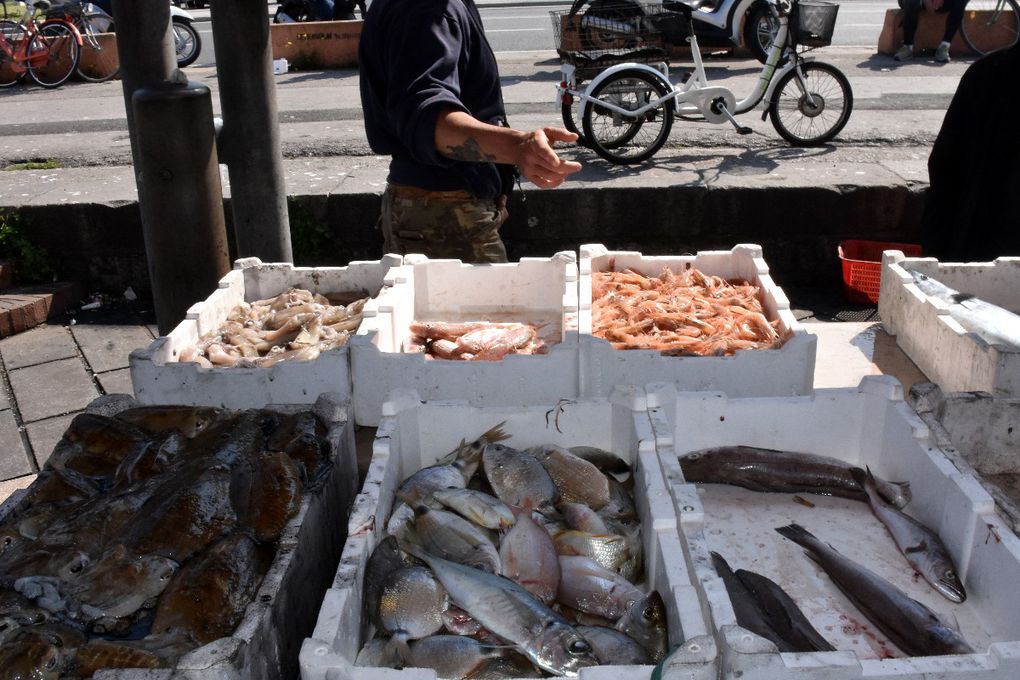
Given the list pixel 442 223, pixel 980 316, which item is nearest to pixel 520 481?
pixel 442 223

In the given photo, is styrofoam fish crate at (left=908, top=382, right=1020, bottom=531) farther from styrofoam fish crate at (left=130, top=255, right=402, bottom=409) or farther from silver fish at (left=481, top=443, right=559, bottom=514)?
styrofoam fish crate at (left=130, top=255, right=402, bottom=409)

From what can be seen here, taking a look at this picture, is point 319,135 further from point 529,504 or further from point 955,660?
point 955,660

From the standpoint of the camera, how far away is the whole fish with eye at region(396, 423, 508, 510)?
2.40 m

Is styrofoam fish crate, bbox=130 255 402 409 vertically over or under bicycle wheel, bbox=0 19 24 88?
under

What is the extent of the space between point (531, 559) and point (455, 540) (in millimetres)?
196

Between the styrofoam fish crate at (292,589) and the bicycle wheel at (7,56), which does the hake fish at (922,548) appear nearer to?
the styrofoam fish crate at (292,589)

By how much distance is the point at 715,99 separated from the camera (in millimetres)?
9031

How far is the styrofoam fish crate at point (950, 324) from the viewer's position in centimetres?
304

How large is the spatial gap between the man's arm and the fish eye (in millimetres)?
1573

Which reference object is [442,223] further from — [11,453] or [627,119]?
[627,119]

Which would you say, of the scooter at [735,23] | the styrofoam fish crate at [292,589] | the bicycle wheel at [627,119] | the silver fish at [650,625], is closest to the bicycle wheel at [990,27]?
the scooter at [735,23]

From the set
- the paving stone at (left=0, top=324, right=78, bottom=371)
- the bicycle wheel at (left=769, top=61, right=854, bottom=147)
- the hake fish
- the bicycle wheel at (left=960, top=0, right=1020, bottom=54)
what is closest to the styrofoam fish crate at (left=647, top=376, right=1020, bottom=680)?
the hake fish

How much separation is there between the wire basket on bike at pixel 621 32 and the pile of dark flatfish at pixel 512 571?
8026 mm

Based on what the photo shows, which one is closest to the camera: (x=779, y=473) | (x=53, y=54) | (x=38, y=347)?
(x=779, y=473)
